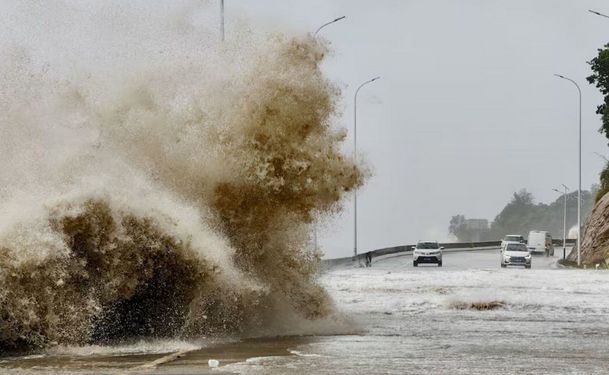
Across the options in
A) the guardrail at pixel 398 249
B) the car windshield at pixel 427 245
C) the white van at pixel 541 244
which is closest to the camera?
the guardrail at pixel 398 249

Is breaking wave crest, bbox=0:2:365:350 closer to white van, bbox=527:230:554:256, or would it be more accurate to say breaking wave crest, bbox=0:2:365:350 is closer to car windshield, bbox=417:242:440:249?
car windshield, bbox=417:242:440:249

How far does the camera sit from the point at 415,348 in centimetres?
1579

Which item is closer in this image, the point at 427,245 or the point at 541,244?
the point at 427,245

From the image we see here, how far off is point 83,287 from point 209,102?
4.77 meters

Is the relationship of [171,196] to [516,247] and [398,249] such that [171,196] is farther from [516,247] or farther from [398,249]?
[398,249]

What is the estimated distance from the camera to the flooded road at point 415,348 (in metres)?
13.1

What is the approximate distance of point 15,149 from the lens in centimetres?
1858

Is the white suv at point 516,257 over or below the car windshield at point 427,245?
below

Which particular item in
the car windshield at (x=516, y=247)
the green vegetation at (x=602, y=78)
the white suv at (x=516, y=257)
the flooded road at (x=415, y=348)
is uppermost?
the green vegetation at (x=602, y=78)

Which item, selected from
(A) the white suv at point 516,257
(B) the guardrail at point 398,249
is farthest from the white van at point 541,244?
(A) the white suv at point 516,257

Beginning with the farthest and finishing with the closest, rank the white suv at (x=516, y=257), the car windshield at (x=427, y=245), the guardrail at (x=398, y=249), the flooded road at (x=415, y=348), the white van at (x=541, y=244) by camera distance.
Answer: the white van at (x=541, y=244)
the car windshield at (x=427, y=245)
the white suv at (x=516, y=257)
the guardrail at (x=398, y=249)
the flooded road at (x=415, y=348)

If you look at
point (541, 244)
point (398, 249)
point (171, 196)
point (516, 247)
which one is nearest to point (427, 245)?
point (516, 247)

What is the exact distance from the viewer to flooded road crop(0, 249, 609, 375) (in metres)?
13.1

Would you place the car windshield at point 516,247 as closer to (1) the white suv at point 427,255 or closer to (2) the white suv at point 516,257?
(2) the white suv at point 516,257
